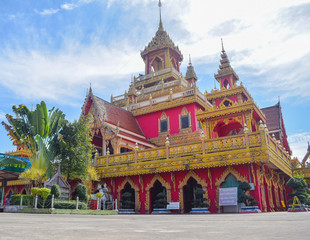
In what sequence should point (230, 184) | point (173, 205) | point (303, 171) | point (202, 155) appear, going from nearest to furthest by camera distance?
1. point (230, 184)
2. point (202, 155)
3. point (173, 205)
4. point (303, 171)

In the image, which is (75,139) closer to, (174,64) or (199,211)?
(199,211)

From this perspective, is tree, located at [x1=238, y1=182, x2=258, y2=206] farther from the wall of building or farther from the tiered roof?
the tiered roof

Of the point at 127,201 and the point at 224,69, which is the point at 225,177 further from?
the point at 224,69

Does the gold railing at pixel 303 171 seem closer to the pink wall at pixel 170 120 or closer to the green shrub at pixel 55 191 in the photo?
the pink wall at pixel 170 120

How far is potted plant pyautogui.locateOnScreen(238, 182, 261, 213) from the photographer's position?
505 inches

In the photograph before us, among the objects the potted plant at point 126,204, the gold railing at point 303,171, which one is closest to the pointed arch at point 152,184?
the potted plant at point 126,204

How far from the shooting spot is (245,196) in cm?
1304

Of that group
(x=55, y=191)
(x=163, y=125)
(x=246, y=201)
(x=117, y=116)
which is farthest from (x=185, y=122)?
(x=55, y=191)

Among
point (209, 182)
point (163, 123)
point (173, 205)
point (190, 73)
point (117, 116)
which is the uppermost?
point (190, 73)

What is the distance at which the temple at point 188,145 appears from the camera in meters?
14.2

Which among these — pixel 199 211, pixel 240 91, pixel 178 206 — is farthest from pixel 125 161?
pixel 240 91

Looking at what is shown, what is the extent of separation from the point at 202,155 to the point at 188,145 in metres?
1.13

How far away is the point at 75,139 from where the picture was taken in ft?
54.2

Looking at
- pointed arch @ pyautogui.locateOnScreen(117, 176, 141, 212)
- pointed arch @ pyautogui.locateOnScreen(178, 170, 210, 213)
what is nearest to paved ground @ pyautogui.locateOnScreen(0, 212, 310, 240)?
pointed arch @ pyautogui.locateOnScreen(178, 170, 210, 213)
